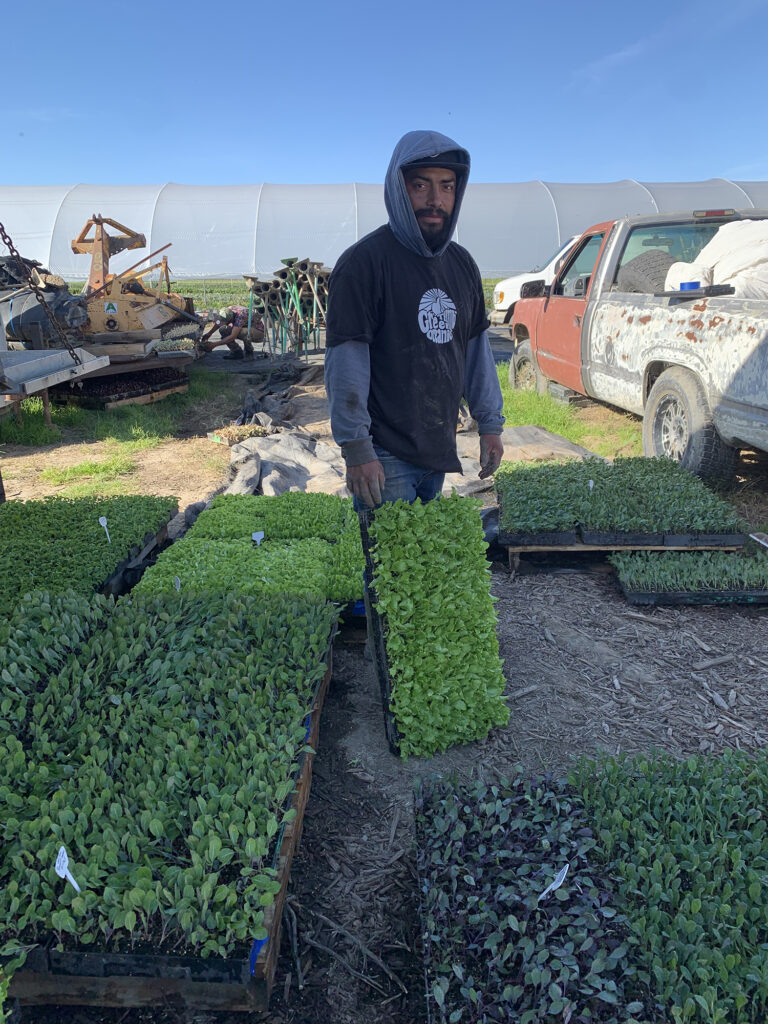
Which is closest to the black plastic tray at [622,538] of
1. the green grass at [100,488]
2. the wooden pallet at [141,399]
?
the green grass at [100,488]

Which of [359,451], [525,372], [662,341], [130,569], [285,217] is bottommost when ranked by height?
[130,569]

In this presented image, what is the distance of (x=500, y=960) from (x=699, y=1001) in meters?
0.47

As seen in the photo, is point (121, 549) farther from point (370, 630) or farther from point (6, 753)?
point (6, 753)

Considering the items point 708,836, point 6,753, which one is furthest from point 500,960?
point 6,753

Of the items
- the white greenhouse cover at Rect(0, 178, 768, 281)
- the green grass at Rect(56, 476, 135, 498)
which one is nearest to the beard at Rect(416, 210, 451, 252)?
the green grass at Rect(56, 476, 135, 498)

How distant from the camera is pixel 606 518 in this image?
4594 mm

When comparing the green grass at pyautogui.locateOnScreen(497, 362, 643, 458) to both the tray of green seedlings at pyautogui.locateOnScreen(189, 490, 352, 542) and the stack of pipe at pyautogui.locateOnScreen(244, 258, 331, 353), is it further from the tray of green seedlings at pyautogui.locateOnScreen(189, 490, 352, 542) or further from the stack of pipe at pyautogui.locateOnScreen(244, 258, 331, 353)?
the stack of pipe at pyautogui.locateOnScreen(244, 258, 331, 353)

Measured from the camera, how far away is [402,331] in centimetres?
264

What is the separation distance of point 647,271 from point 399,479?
5072 millimetres

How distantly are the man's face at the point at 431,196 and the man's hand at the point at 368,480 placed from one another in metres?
0.89

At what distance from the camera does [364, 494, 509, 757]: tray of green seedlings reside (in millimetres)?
2801

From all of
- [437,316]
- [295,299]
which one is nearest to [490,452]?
[437,316]

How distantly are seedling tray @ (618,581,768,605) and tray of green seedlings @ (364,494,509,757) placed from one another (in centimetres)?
165

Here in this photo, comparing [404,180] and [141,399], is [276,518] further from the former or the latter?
[141,399]
